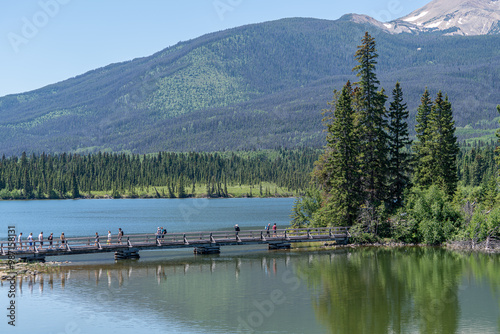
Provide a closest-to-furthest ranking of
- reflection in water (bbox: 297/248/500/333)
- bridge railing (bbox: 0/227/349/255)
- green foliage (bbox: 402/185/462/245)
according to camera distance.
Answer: reflection in water (bbox: 297/248/500/333)
bridge railing (bbox: 0/227/349/255)
green foliage (bbox: 402/185/462/245)

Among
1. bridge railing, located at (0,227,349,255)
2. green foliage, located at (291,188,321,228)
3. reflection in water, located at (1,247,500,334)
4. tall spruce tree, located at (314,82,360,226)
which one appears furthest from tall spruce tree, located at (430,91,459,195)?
reflection in water, located at (1,247,500,334)

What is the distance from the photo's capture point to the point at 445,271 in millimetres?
50719

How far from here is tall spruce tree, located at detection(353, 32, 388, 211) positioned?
6981cm

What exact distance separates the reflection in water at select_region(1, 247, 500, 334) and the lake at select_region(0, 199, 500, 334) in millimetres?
74

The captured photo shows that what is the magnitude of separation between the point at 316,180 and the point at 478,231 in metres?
23.1

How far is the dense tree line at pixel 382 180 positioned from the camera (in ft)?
217

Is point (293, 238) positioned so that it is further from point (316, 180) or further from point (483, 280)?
point (483, 280)

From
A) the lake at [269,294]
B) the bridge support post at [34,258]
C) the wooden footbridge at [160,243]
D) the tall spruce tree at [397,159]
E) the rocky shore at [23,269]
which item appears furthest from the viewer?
the tall spruce tree at [397,159]

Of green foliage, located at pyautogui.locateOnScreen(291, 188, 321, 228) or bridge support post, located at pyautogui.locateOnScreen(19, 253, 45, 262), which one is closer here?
bridge support post, located at pyautogui.locateOnScreen(19, 253, 45, 262)

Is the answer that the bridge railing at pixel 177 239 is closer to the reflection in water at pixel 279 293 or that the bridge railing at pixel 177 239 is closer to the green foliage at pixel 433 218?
the reflection in water at pixel 279 293

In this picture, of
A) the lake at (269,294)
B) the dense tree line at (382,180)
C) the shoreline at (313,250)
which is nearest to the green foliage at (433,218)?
the dense tree line at (382,180)

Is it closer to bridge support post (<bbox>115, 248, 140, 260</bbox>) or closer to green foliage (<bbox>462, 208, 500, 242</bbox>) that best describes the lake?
bridge support post (<bbox>115, 248, 140, 260</bbox>)

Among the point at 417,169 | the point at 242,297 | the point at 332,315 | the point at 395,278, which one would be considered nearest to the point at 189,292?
the point at 242,297

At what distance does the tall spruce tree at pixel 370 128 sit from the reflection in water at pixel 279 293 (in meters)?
12.4
